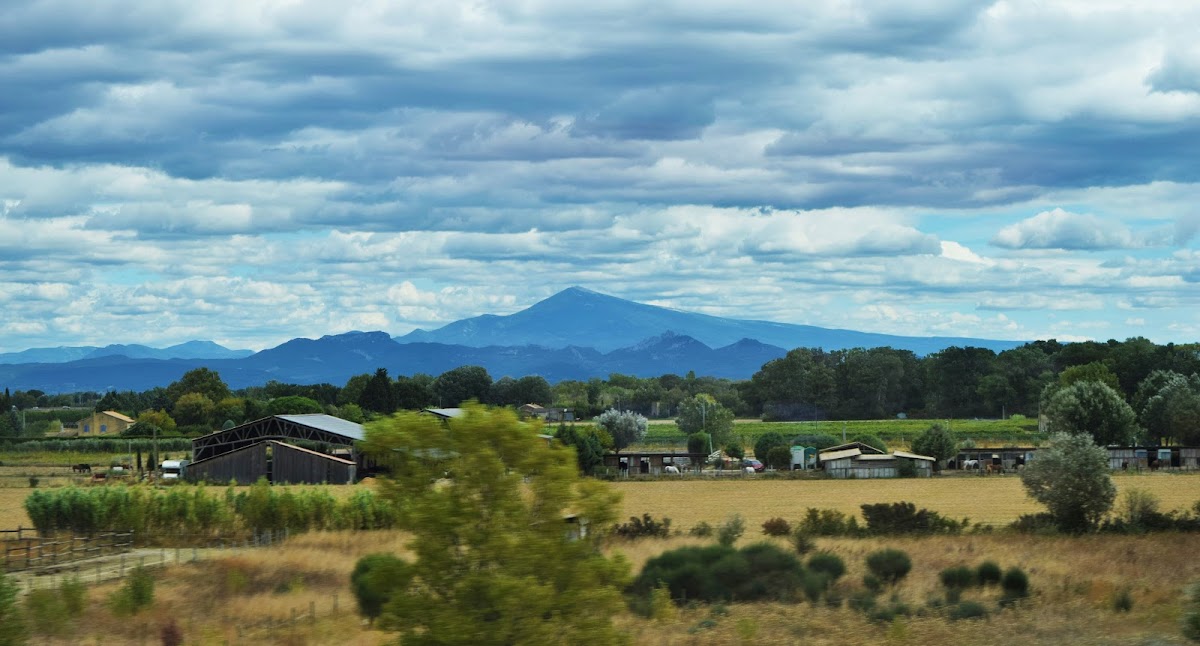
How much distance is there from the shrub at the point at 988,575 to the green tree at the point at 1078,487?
48.7 feet

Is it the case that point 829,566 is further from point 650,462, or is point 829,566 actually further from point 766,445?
point 766,445

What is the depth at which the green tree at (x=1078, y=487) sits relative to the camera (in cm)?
5203

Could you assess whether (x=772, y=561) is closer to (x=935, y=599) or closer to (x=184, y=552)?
(x=935, y=599)

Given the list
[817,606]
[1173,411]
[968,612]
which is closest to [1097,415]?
[1173,411]

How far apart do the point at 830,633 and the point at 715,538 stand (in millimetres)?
18377

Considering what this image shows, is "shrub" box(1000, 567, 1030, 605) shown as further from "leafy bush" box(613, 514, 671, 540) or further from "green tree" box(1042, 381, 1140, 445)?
"green tree" box(1042, 381, 1140, 445)

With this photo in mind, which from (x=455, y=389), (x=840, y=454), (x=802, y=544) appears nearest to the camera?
(x=802, y=544)

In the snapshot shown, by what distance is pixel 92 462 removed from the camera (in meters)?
115

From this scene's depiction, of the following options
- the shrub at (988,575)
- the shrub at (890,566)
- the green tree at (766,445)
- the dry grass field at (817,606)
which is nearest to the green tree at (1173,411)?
the green tree at (766,445)

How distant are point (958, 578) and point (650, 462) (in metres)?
72.3

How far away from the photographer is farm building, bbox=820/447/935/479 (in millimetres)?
96688

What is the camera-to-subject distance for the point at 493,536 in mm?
20031

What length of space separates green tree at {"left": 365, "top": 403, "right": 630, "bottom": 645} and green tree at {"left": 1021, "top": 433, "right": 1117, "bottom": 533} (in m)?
36.0

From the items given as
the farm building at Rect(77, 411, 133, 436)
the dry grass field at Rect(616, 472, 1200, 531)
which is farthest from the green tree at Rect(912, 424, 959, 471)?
the farm building at Rect(77, 411, 133, 436)
